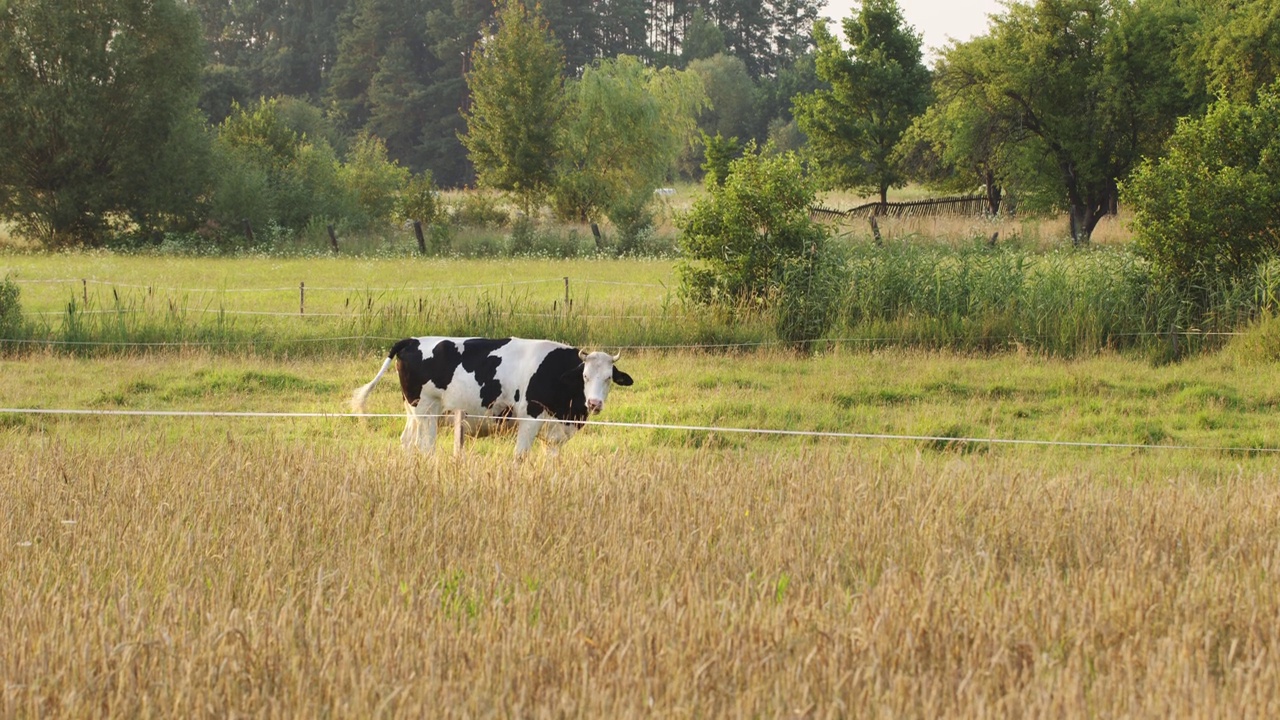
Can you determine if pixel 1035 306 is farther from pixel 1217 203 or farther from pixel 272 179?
pixel 272 179

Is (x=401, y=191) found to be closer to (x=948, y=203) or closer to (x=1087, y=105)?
(x=948, y=203)

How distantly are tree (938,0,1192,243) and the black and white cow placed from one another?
31036 mm

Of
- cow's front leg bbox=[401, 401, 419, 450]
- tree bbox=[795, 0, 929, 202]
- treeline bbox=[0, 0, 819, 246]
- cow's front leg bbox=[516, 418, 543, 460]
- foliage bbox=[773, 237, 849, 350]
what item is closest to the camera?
cow's front leg bbox=[516, 418, 543, 460]

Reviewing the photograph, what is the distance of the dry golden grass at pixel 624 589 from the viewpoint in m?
4.41

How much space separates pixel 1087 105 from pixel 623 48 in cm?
5396

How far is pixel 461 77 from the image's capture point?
3041 inches

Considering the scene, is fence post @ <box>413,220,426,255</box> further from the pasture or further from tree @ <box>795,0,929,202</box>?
the pasture

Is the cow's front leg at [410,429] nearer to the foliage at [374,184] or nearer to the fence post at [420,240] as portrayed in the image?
the fence post at [420,240]

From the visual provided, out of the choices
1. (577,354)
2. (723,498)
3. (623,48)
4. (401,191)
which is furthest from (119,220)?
(623,48)

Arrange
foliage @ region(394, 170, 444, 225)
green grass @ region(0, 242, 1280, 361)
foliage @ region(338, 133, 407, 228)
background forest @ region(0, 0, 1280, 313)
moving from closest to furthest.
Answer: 1. green grass @ region(0, 242, 1280, 361)
2. background forest @ region(0, 0, 1280, 313)
3. foliage @ region(394, 170, 444, 225)
4. foliage @ region(338, 133, 407, 228)

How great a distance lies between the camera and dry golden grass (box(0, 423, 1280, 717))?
14.5ft

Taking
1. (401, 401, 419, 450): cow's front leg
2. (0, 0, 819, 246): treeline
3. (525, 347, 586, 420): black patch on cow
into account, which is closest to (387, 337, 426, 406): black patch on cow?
(401, 401, 419, 450): cow's front leg

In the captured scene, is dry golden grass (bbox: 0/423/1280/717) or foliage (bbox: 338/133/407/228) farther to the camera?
foliage (bbox: 338/133/407/228)

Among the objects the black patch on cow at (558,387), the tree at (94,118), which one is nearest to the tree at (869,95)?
the tree at (94,118)
